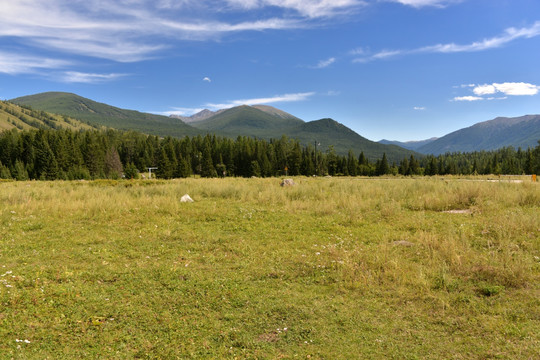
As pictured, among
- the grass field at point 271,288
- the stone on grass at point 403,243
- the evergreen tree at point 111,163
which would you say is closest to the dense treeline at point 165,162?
the evergreen tree at point 111,163

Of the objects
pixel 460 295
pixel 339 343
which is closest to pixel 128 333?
pixel 339 343

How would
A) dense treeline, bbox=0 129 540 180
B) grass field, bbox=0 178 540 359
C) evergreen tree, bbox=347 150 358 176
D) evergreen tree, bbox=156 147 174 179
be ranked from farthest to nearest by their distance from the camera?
evergreen tree, bbox=347 150 358 176 < evergreen tree, bbox=156 147 174 179 < dense treeline, bbox=0 129 540 180 < grass field, bbox=0 178 540 359

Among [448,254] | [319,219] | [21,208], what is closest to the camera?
[448,254]

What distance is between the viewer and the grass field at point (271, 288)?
4.05 m

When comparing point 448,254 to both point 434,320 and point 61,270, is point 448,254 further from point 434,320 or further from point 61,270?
point 61,270

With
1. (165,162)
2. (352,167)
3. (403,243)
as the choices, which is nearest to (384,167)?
(352,167)

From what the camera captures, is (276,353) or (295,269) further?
(295,269)

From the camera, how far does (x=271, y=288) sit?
584 centimetres

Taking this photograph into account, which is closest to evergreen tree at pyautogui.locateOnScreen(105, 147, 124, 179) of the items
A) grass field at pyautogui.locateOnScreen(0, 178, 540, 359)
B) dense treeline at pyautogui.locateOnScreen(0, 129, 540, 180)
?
dense treeline at pyautogui.locateOnScreen(0, 129, 540, 180)

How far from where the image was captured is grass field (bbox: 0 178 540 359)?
405 centimetres

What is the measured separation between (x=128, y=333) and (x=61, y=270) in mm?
3339

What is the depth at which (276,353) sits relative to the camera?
153 inches

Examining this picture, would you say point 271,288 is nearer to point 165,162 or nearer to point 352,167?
point 165,162

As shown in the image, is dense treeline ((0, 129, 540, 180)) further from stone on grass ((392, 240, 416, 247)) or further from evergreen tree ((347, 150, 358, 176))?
stone on grass ((392, 240, 416, 247))
